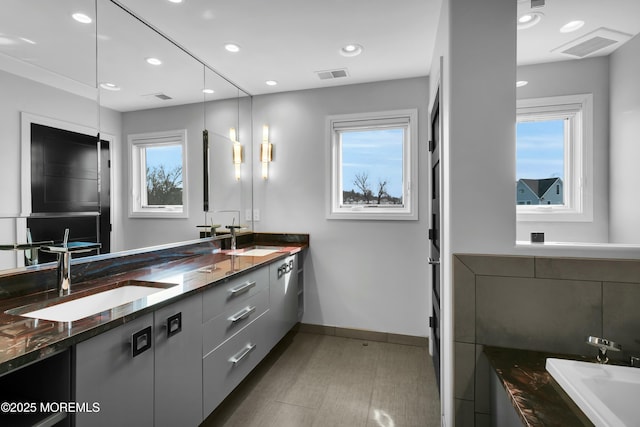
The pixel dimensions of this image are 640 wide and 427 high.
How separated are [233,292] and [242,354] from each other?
1.50 ft

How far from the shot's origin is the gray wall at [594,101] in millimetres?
2375

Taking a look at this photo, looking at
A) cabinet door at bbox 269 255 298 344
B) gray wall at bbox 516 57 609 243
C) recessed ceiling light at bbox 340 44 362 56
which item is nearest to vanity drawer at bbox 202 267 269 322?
cabinet door at bbox 269 255 298 344

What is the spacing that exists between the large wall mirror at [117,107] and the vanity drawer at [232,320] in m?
0.80

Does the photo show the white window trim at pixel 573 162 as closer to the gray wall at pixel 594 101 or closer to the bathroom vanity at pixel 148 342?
the gray wall at pixel 594 101

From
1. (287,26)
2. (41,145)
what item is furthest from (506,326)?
(41,145)

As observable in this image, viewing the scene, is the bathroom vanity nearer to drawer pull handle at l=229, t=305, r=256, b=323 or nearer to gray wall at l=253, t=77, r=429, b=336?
drawer pull handle at l=229, t=305, r=256, b=323

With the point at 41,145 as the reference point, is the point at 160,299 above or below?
below

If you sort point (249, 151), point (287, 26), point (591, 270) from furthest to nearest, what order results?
point (249, 151) < point (287, 26) < point (591, 270)

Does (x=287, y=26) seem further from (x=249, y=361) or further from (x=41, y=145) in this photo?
(x=249, y=361)

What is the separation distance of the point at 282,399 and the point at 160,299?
1.25 metres

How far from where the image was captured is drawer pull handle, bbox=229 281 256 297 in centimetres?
194

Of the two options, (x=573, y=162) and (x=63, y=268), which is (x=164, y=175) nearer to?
(x=63, y=268)

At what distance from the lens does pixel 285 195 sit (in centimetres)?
329

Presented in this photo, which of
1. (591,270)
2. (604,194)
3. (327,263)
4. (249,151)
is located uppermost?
(249,151)
